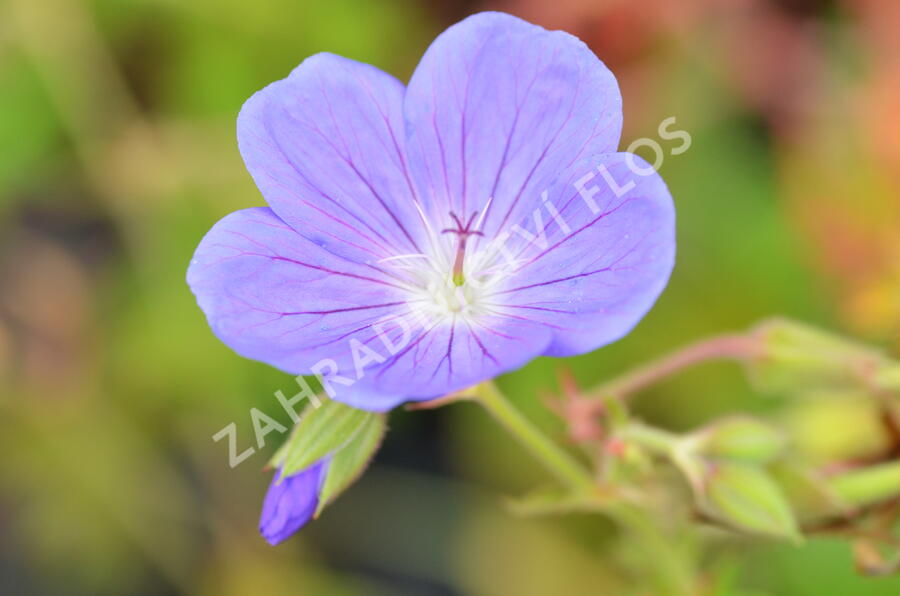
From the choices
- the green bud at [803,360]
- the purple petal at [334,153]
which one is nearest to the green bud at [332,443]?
the purple petal at [334,153]

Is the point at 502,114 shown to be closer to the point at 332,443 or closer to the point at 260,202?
the point at 332,443

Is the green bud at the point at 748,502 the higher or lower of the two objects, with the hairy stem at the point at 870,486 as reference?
higher

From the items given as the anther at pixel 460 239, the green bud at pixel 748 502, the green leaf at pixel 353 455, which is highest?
the anther at pixel 460 239

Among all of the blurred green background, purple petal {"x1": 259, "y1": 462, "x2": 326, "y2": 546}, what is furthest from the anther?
the blurred green background

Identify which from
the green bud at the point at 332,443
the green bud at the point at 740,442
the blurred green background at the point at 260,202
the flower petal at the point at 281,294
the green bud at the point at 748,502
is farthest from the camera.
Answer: the blurred green background at the point at 260,202

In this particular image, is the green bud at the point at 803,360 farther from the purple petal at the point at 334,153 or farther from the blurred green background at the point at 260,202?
the blurred green background at the point at 260,202

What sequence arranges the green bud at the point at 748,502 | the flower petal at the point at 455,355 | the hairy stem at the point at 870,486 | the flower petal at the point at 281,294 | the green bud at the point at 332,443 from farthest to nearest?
the hairy stem at the point at 870,486
the green bud at the point at 748,502
the green bud at the point at 332,443
the flower petal at the point at 281,294
the flower petal at the point at 455,355

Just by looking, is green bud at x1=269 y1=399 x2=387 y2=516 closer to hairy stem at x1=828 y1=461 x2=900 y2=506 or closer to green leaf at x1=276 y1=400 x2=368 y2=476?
green leaf at x1=276 y1=400 x2=368 y2=476

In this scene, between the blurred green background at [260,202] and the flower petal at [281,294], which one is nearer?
the flower petal at [281,294]
